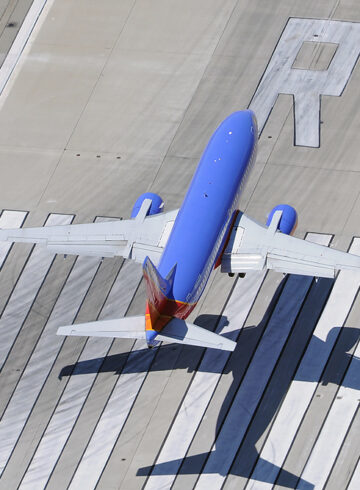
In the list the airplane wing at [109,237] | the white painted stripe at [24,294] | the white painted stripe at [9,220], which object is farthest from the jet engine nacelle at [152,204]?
the white painted stripe at [9,220]

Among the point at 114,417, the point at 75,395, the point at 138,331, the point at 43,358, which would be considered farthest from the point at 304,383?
the point at 43,358

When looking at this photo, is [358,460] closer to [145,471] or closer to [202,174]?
[145,471]

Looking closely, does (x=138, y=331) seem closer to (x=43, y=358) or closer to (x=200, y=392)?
(x=200, y=392)

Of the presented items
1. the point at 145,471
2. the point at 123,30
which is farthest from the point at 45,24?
the point at 145,471

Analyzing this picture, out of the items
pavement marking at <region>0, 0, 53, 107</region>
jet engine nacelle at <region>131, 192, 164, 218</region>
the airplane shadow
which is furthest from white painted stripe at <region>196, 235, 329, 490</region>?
pavement marking at <region>0, 0, 53, 107</region>

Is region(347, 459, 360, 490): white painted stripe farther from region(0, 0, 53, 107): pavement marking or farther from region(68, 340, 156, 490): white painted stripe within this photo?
region(0, 0, 53, 107): pavement marking

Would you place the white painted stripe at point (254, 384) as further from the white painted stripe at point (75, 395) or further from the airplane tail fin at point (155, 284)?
the airplane tail fin at point (155, 284)

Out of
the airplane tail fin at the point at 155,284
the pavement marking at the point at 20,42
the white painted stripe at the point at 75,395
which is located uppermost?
the pavement marking at the point at 20,42
